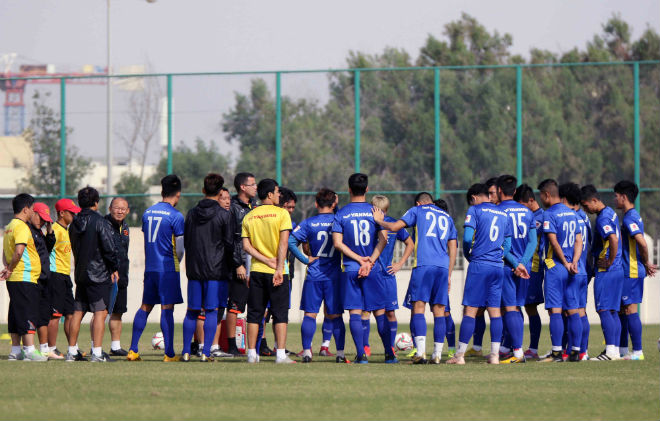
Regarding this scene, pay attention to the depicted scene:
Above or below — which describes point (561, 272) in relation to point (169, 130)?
below

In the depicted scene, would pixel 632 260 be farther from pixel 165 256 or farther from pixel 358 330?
pixel 165 256

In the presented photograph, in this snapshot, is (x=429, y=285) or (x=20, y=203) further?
(x=20, y=203)

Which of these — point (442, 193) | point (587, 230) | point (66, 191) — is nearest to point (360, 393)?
point (587, 230)

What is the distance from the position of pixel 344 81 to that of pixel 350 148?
4.70ft

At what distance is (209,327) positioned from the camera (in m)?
12.3

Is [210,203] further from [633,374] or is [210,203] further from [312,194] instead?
[312,194]

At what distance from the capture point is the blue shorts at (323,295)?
1237 centimetres

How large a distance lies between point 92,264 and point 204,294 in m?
1.31

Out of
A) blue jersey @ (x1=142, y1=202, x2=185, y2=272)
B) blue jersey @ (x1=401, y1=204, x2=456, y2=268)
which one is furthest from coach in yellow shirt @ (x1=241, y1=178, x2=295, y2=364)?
blue jersey @ (x1=401, y1=204, x2=456, y2=268)

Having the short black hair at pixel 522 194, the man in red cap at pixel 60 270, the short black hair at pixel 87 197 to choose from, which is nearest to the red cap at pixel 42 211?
the man in red cap at pixel 60 270

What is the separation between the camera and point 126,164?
2558cm

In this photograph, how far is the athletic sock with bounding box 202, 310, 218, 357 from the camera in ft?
40.3

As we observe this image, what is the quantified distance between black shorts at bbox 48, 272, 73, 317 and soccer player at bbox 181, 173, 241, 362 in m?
2.03

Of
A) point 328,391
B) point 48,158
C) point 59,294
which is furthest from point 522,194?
point 48,158
